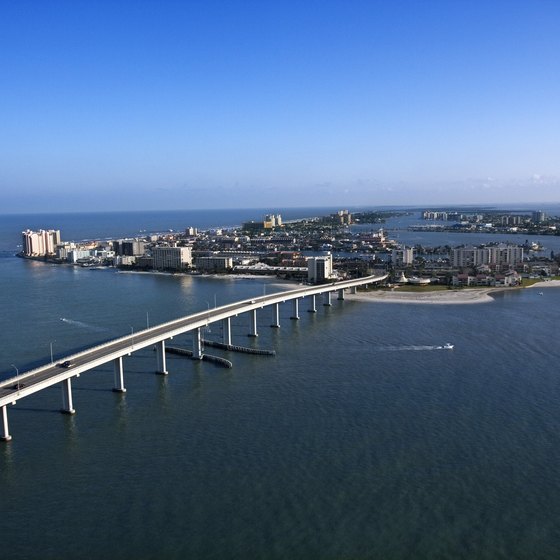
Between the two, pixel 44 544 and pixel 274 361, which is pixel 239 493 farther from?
pixel 274 361

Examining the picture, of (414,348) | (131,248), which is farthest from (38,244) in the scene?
(414,348)

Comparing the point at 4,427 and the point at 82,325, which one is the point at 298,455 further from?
the point at 82,325

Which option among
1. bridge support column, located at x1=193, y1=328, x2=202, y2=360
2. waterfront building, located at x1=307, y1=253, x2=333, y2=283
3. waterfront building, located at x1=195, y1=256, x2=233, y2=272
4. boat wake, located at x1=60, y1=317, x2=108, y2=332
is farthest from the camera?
waterfront building, located at x1=195, y1=256, x2=233, y2=272

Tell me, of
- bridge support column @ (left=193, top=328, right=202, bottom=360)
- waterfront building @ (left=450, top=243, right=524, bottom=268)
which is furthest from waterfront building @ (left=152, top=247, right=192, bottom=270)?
bridge support column @ (left=193, top=328, right=202, bottom=360)

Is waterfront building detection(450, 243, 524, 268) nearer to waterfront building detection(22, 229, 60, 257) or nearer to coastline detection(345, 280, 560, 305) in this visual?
coastline detection(345, 280, 560, 305)

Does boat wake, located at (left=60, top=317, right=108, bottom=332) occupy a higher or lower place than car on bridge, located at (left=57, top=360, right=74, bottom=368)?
lower

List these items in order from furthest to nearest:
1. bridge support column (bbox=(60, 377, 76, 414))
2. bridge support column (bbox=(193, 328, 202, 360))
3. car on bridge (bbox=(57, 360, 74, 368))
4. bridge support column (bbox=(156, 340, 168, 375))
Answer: bridge support column (bbox=(193, 328, 202, 360))
bridge support column (bbox=(156, 340, 168, 375))
car on bridge (bbox=(57, 360, 74, 368))
bridge support column (bbox=(60, 377, 76, 414))
